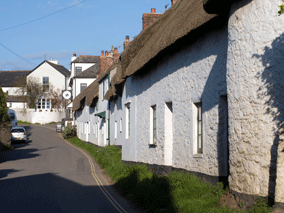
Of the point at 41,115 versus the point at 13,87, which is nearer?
the point at 41,115

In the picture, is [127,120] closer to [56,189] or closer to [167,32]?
[56,189]

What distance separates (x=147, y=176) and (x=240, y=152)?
204 inches

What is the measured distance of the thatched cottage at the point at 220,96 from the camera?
609 centimetres

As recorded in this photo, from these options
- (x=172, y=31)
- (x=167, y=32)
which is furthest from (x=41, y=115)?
(x=172, y=31)

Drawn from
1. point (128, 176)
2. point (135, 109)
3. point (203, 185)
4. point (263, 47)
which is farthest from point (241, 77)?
point (135, 109)

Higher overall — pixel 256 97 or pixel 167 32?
pixel 167 32

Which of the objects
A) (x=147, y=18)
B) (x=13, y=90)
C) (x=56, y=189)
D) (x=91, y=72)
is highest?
(x=91, y=72)

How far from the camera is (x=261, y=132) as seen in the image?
618cm

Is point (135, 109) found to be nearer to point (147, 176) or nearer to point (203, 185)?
point (147, 176)

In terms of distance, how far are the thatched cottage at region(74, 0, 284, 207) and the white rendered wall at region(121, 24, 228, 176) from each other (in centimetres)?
2

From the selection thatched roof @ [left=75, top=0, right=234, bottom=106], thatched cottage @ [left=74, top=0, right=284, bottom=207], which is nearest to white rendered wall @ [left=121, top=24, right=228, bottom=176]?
thatched cottage @ [left=74, top=0, right=284, bottom=207]

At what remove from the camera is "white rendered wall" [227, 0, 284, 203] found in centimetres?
598

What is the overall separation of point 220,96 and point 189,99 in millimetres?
1608

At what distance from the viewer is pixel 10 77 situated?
238 feet
